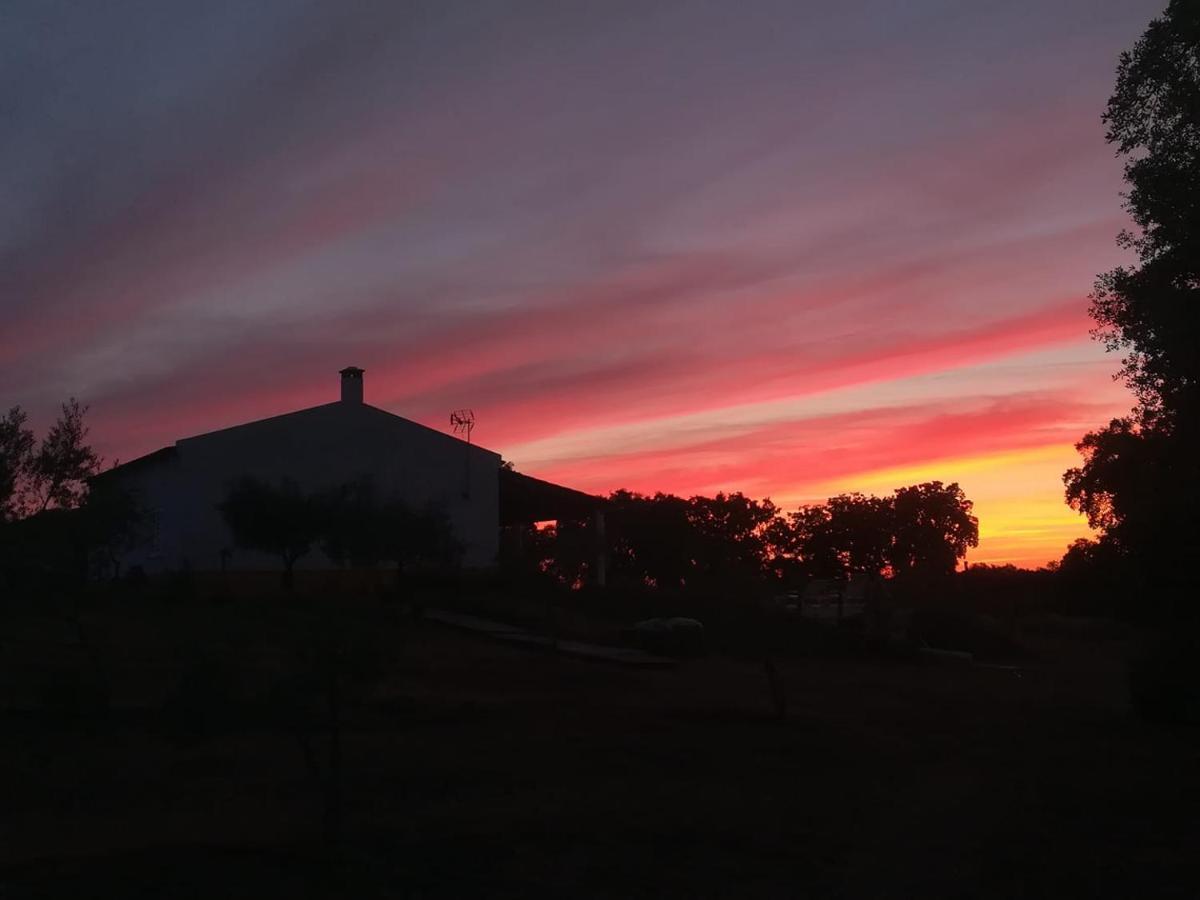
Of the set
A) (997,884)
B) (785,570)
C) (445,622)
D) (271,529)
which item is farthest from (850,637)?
(785,570)

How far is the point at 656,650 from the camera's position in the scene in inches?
1088

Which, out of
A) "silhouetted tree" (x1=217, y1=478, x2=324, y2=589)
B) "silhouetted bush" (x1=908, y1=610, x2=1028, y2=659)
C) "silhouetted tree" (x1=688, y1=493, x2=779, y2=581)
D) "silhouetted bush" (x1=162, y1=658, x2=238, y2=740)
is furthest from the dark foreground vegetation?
"silhouetted tree" (x1=688, y1=493, x2=779, y2=581)

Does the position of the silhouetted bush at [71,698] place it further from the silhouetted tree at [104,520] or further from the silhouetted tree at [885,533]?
the silhouetted tree at [885,533]

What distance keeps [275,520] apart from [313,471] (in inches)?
293

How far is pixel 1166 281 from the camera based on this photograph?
49.1 feet

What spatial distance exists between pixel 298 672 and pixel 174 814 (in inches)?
89.9

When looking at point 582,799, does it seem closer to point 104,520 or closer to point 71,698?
point 71,698

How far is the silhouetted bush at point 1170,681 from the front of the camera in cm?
1867

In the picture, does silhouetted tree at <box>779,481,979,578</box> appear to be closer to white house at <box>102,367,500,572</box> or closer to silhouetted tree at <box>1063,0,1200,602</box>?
white house at <box>102,367,500,572</box>

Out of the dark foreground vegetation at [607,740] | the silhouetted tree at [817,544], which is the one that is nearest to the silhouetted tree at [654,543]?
the silhouetted tree at [817,544]

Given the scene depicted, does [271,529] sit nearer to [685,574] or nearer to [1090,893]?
[1090,893]

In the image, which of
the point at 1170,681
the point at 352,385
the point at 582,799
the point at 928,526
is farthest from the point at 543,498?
the point at 928,526

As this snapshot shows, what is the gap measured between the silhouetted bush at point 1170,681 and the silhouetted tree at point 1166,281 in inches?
85.1

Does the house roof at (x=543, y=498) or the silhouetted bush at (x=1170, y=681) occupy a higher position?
the house roof at (x=543, y=498)
